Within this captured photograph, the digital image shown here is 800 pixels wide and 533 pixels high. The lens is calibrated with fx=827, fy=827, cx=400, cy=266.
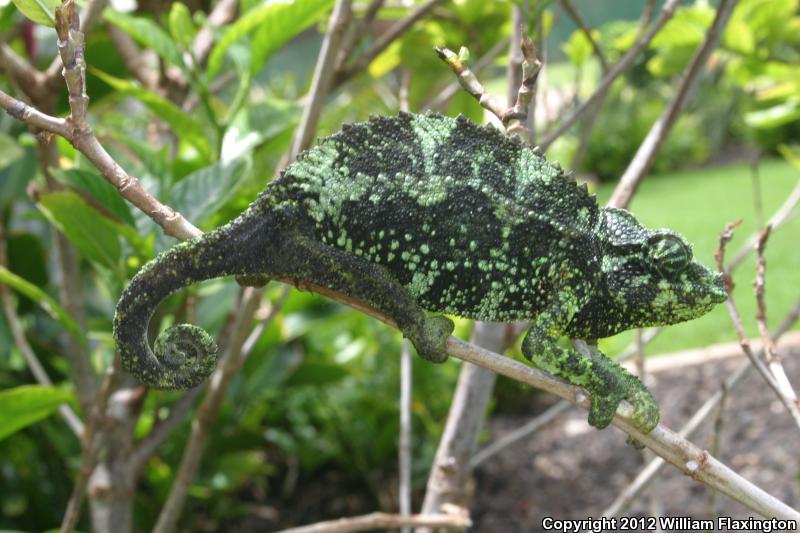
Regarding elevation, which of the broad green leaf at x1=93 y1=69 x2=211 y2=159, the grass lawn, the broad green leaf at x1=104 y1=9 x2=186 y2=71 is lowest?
the broad green leaf at x1=93 y1=69 x2=211 y2=159

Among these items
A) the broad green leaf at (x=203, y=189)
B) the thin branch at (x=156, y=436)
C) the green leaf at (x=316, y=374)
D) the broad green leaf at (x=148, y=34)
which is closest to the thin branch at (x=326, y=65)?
the broad green leaf at (x=203, y=189)

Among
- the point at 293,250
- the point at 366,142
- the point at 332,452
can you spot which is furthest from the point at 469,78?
the point at 332,452

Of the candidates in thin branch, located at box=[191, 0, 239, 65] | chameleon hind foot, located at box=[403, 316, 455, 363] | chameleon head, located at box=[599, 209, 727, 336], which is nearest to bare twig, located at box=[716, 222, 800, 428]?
chameleon head, located at box=[599, 209, 727, 336]

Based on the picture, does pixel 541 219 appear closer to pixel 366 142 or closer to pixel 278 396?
pixel 366 142

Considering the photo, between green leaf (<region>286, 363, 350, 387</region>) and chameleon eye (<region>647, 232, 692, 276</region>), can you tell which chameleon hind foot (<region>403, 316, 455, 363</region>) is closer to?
chameleon eye (<region>647, 232, 692, 276</region>)

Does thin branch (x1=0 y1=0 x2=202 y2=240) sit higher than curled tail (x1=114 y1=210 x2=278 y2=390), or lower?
higher

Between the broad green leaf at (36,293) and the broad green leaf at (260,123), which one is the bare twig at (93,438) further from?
the broad green leaf at (260,123)

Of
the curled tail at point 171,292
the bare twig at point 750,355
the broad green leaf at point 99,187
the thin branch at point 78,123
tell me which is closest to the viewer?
the thin branch at point 78,123
